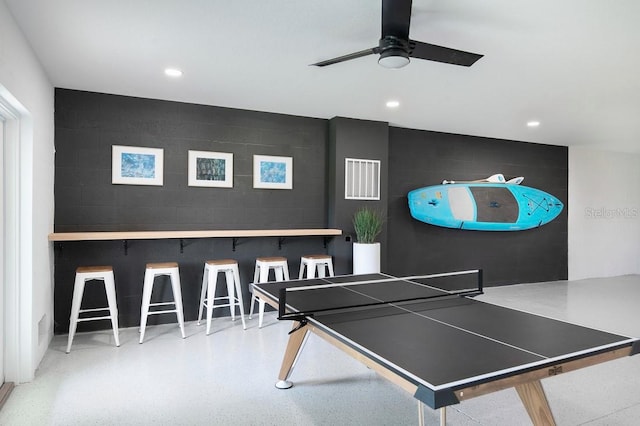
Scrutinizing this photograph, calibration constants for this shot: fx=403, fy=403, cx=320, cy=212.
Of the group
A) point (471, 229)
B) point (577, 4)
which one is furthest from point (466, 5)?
point (471, 229)

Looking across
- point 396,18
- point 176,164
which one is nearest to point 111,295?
point 176,164

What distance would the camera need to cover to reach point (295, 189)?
512 centimetres

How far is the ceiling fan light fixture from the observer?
2250mm

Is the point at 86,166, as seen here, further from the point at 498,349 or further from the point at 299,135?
the point at 498,349

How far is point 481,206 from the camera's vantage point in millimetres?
6055

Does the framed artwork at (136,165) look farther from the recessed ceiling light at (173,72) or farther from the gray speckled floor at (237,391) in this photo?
the gray speckled floor at (237,391)

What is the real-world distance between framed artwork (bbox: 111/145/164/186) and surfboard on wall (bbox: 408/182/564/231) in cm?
341

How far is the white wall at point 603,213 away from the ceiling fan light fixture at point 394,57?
6.55 meters

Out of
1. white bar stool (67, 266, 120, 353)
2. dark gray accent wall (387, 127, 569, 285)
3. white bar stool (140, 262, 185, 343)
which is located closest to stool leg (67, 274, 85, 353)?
white bar stool (67, 266, 120, 353)

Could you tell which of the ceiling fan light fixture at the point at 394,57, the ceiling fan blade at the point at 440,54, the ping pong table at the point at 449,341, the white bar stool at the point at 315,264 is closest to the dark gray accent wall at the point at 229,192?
the white bar stool at the point at 315,264

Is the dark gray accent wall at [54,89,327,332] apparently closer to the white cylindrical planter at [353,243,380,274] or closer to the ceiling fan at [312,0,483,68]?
the white cylindrical planter at [353,243,380,274]

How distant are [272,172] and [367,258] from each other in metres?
1.56

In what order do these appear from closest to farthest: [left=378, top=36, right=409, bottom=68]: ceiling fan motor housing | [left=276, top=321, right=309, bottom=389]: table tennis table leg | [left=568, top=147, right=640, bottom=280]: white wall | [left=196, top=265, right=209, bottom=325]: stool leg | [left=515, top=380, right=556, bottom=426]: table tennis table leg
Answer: [left=515, top=380, right=556, bottom=426]: table tennis table leg → [left=378, top=36, right=409, bottom=68]: ceiling fan motor housing → [left=276, top=321, right=309, bottom=389]: table tennis table leg → [left=196, top=265, right=209, bottom=325]: stool leg → [left=568, top=147, right=640, bottom=280]: white wall

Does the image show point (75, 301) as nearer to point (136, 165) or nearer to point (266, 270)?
point (136, 165)
